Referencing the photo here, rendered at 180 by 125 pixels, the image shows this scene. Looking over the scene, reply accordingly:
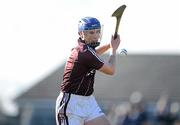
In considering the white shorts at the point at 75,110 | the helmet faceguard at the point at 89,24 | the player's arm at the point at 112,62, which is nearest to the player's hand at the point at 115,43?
the player's arm at the point at 112,62

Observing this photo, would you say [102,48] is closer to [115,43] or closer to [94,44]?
[115,43]

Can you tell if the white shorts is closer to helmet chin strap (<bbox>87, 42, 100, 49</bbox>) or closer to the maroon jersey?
the maroon jersey

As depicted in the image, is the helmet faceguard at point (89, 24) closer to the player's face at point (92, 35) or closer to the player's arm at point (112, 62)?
the player's face at point (92, 35)

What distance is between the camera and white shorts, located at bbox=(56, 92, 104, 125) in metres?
14.1

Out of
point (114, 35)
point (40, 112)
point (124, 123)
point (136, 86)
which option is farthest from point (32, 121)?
point (114, 35)

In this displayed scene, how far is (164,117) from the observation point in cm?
2406

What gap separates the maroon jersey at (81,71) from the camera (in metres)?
14.0

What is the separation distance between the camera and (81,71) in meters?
14.1

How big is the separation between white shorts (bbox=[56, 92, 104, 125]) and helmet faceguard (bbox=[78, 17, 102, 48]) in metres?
0.80

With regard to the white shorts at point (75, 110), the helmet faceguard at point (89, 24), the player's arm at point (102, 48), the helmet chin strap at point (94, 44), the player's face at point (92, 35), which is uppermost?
the helmet faceguard at point (89, 24)

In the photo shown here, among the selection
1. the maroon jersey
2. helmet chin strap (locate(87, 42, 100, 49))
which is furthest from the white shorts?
helmet chin strap (locate(87, 42, 100, 49))

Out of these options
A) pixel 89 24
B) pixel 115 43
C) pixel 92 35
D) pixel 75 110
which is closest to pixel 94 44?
pixel 92 35

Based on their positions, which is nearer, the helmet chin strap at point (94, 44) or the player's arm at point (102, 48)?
the helmet chin strap at point (94, 44)

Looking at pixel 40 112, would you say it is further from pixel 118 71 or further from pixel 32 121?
pixel 118 71
